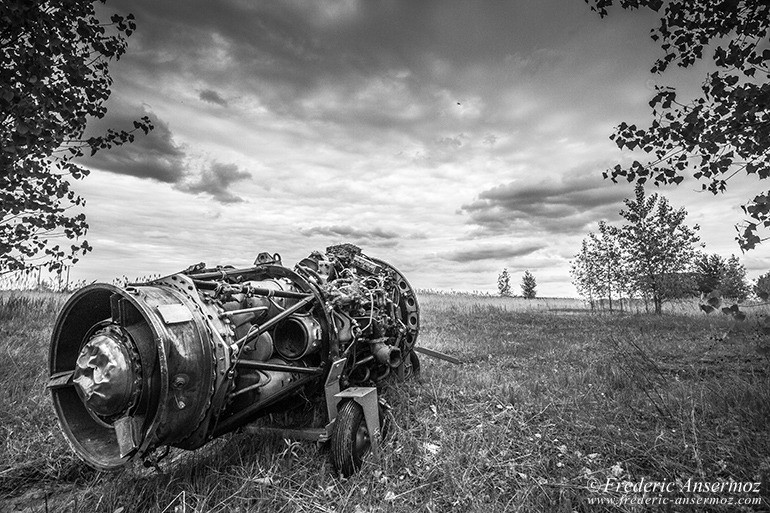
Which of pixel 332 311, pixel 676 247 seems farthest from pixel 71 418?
pixel 676 247

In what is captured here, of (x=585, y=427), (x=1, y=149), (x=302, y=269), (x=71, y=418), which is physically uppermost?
(x=1, y=149)

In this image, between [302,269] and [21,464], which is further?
[302,269]

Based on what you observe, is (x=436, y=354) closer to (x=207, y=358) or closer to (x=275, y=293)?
(x=275, y=293)

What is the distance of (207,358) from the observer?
3.53 metres

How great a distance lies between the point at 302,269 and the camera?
222 inches

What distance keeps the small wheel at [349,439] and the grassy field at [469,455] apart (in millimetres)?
137

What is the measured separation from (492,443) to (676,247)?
27.3m

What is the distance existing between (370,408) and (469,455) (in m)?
1.25

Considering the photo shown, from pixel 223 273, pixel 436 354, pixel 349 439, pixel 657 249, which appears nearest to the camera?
pixel 349 439

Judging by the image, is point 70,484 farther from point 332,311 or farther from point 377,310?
point 377,310

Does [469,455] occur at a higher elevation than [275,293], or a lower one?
lower

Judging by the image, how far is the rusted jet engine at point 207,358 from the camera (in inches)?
134

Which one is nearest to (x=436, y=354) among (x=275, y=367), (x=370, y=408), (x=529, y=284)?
(x=370, y=408)

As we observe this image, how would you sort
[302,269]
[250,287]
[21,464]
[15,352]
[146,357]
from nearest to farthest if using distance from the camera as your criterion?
[146,357] < [250,287] < [21,464] < [302,269] < [15,352]
